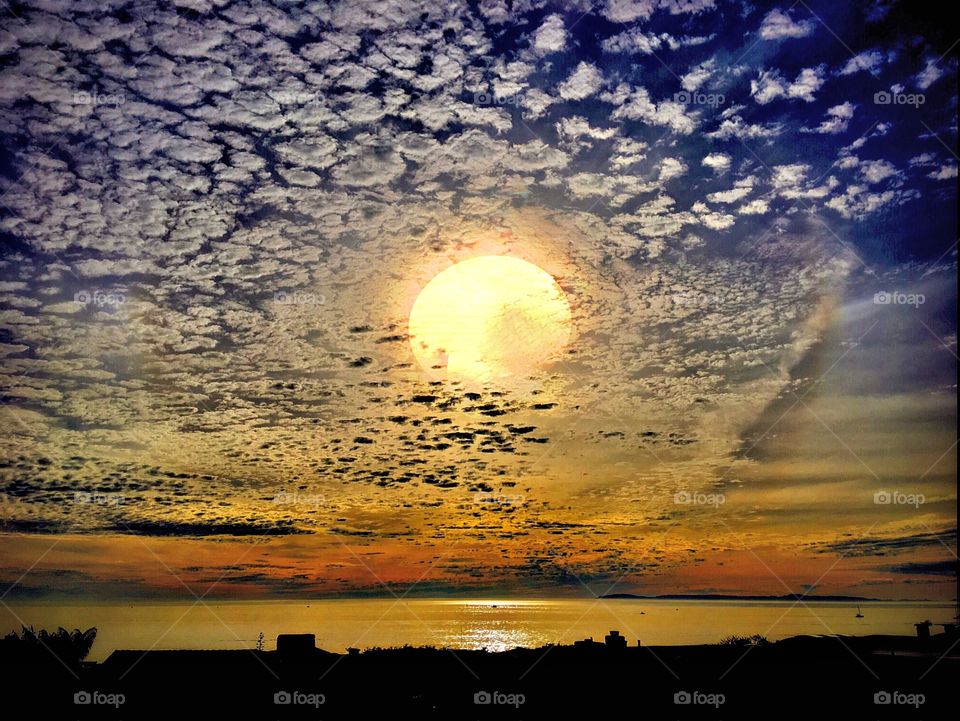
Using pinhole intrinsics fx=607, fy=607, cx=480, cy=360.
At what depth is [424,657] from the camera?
82.9ft

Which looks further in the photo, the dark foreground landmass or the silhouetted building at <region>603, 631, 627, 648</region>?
the silhouetted building at <region>603, 631, 627, 648</region>

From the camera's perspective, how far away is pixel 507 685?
21422mm

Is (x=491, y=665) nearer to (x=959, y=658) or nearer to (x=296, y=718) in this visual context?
(x=296, y=718)

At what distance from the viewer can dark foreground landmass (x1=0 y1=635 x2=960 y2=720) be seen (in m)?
19.3

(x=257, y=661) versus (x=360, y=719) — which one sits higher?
(x=257, y=661)

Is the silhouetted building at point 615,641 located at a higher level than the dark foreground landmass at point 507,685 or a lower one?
higher

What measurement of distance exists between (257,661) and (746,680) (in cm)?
1762

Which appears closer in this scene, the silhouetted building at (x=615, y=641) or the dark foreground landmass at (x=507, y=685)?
the dark foreground landmass at (x=507, y=685)

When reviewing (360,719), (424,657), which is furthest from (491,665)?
(360,719)

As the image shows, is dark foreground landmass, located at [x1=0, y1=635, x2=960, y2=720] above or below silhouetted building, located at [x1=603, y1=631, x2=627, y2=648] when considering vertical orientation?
below

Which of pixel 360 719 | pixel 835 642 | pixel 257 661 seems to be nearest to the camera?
pixel 360 719

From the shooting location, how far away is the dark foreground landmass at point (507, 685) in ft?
63.4

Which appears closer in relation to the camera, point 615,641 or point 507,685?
point 507,685

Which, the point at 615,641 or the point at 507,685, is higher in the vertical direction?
the point at 615,641
